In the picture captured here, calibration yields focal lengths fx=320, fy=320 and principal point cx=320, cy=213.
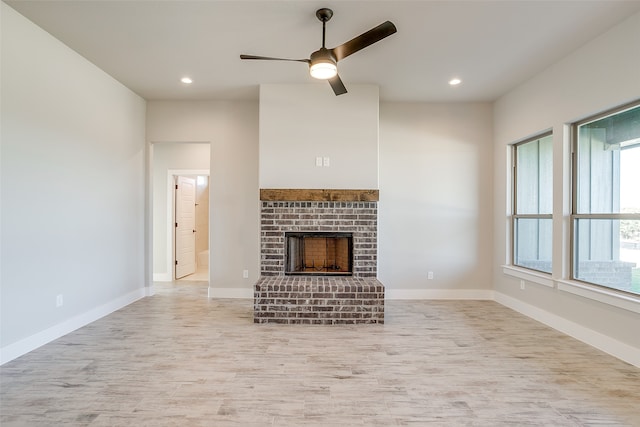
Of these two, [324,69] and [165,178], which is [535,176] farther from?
[165,178]

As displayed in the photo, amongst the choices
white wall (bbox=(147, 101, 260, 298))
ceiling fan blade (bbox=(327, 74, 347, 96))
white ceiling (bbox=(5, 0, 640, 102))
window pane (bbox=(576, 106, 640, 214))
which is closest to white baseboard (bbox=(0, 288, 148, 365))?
white wall (bbox=(147, 101, 260, 298))

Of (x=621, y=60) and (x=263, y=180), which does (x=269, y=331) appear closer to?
(x=263, y=180)

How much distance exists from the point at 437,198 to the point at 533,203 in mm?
1170

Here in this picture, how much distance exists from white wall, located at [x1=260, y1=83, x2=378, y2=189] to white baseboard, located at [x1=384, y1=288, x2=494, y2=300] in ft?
5.44

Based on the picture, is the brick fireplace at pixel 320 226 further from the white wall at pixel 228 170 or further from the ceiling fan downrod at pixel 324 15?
the ceiling fan downrod at pixel 324 15

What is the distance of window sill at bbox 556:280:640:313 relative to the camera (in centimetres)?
260

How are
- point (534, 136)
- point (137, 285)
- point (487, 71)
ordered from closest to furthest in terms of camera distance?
point (487, 71), point (534, 136), point (137, 285)

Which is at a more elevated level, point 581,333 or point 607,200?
point 607,200

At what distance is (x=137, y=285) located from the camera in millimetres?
4508

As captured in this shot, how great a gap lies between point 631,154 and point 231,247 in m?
4.55

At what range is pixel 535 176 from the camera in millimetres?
3963

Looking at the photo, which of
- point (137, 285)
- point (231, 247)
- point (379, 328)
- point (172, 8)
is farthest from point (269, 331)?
point (172, 8)

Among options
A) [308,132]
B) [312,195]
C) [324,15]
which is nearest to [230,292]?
[312,195]

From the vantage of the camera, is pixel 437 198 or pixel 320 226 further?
pixel 437 198
